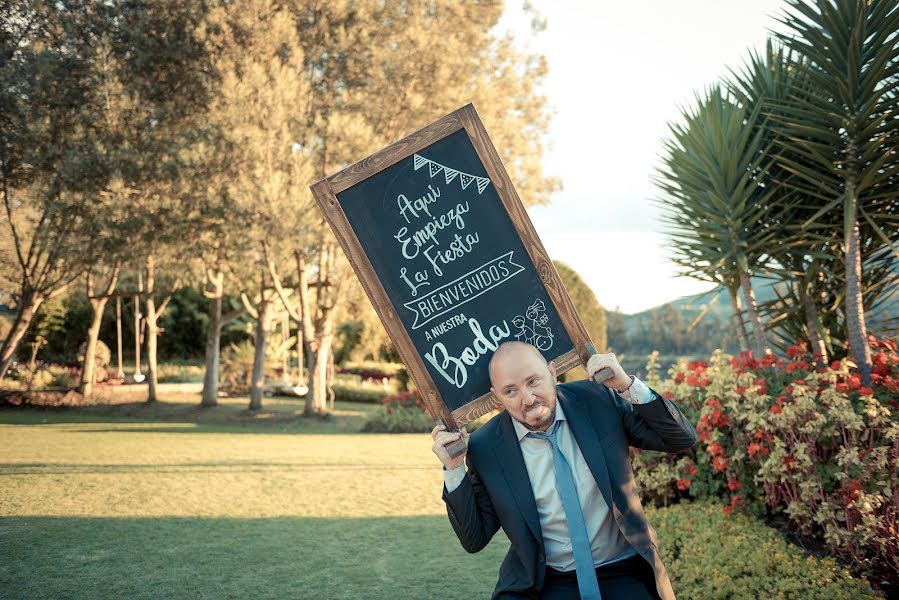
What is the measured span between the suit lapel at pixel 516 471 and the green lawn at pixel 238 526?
77.9 inches

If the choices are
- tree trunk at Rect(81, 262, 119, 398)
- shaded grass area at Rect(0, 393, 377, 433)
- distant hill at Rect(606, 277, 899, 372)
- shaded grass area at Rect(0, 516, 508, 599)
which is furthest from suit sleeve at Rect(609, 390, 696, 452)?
tree trunk at Rect(81, 262, 119, 398)

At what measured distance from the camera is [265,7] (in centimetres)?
1664

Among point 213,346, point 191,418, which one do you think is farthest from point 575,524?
point 213,346

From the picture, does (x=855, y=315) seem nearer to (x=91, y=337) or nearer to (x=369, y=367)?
(x=91, y=337)

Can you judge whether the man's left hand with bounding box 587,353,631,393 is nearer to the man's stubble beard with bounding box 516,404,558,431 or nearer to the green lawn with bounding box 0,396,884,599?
the man's stubble beard with bounding box 516,404,558,431

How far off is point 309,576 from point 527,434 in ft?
10.4

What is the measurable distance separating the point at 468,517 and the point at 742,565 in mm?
2289


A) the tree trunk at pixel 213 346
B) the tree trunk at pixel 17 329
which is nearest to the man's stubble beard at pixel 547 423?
the tree trunk at pixel 17 329

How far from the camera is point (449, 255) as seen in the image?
11.2 ft

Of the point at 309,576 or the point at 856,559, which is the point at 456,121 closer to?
Result: the point at 856,559

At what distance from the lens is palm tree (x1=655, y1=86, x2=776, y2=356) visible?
6312mm

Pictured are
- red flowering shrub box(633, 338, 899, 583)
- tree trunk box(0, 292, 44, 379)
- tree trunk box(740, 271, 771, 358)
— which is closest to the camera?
red flowering shrub box(633, 338, 899, 583)

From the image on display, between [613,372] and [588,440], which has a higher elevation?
[613,372]

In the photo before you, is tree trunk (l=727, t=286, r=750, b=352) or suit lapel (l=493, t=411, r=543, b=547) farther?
tree trunk (l=727, t=286, r=750, b=352)
